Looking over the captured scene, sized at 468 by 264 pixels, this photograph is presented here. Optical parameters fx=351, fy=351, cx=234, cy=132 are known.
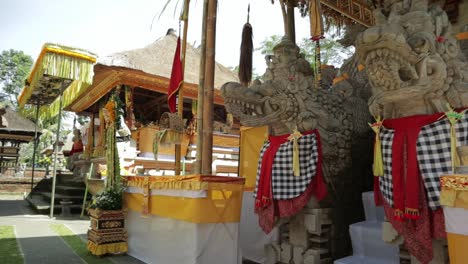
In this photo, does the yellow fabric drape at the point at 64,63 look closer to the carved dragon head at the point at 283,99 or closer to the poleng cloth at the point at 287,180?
the carved dragon head at the point at 283,99

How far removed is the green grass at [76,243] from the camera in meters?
5.21

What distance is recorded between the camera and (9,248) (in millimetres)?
5738

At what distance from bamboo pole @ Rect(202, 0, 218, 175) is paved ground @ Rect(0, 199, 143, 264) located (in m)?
1.91

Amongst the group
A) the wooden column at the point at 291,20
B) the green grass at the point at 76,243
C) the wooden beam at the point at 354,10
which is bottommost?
the green grass at the point at 76,243

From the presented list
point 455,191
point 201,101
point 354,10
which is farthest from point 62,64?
point 455,191

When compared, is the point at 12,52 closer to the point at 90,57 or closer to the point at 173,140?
the point at 90,57

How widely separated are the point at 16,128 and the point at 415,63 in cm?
2430

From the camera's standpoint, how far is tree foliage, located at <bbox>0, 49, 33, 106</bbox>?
3731 cm

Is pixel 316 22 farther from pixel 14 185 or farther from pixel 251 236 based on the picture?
pixel 14 185

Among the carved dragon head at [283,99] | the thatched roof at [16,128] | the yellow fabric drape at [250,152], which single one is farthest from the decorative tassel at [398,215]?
the thatched roof at [16,128]

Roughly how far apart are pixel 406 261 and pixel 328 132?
5.26ft

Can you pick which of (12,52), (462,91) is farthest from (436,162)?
(12,52)

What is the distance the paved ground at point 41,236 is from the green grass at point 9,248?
3.2 inches

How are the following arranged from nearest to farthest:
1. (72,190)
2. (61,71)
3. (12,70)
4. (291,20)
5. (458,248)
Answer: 1. (458,248)
2. (291,20)
3. (61,71)
4. (72,190)
5. (12,70)
